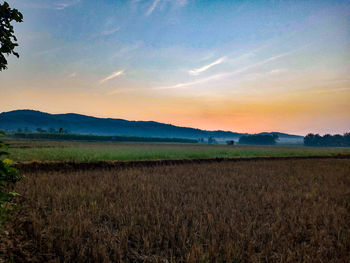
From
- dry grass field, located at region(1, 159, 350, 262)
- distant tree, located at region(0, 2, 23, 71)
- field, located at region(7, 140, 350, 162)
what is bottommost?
dry grass field, located at region(1, 159, 350, 262)

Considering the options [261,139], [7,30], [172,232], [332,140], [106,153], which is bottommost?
[172,232]

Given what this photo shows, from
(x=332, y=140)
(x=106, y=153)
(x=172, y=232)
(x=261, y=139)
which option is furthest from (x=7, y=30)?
(x=261, y=139)

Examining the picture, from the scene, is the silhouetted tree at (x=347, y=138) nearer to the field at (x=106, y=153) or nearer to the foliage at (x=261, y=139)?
the foliage at (x=261, y=139)

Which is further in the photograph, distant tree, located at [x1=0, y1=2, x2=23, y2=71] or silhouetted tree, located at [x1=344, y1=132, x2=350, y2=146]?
silhouetted tree, located at [x1=344, y1=132, x2=350, y2=146]

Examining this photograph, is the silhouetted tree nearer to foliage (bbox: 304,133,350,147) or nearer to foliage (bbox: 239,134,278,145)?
foliage (bbox: 304,133,350,147)

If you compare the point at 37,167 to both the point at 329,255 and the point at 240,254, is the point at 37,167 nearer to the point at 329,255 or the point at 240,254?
the point at 240,254

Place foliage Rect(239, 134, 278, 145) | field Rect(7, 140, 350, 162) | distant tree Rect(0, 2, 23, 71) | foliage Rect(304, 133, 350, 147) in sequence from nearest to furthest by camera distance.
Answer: distant tree Rect(0, 2, 23, 71) < field Rect(7, 140, 350, 162) < foliage Rect(304, 133, 350, 147) < foliage Rect(239, 134, 278, 145)

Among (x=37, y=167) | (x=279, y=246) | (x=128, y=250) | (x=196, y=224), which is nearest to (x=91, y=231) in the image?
(x=128, y=250)

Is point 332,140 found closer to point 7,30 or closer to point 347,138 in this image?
point 347,138

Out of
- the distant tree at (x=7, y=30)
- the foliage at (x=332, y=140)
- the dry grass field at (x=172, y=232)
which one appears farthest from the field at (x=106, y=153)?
the foliage at (x=332, y=140)

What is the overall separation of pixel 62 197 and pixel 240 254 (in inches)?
252

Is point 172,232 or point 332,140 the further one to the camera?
point 332,140

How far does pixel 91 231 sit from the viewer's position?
4746 millimetres

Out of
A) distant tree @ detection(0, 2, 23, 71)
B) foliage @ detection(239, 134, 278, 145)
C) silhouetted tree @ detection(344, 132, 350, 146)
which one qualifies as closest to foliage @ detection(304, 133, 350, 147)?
silhouetted tree @ detection(344, 132, 350, 146)
